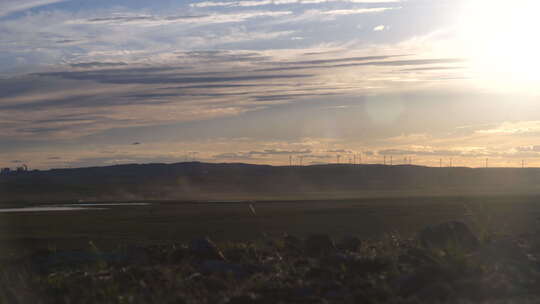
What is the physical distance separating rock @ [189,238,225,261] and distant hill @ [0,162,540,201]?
87504 millimetres

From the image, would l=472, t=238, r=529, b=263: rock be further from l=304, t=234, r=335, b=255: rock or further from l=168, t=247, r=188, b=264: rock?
l=168, t=247, r=188, b=264: rock

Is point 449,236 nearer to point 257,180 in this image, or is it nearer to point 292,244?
point 292,244

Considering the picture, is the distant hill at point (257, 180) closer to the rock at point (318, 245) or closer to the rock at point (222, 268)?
the rock at point (318, 245)

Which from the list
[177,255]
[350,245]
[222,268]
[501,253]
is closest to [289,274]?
[222,268]

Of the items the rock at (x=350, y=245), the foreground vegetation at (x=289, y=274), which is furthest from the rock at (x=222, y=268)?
the rock at (x=350, y=245)

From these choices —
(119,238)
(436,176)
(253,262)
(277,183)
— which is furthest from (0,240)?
(436,176)

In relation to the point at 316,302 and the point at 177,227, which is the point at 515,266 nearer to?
the point at 316,302

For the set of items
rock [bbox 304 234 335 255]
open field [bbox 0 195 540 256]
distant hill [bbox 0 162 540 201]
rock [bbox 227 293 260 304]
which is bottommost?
distant hill [bbox 0 162 540 201]

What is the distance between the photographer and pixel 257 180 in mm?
154625

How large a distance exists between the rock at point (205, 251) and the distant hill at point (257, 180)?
87504 mm

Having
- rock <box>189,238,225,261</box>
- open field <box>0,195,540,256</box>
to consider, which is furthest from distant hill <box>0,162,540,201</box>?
rock <box>189,238,225,261</box>

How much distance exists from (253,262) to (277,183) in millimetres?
135612

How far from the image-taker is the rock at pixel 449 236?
18.0 metres

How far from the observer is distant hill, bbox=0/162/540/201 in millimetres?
121438
